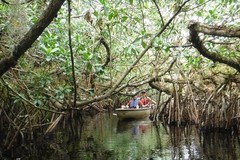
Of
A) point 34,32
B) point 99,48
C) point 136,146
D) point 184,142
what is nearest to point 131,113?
point 184,142

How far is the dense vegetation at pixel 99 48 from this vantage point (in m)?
4.39

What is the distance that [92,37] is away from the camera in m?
6.87

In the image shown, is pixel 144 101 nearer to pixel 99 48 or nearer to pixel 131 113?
pixel 131 113

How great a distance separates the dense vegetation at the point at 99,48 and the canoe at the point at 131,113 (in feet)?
10.6

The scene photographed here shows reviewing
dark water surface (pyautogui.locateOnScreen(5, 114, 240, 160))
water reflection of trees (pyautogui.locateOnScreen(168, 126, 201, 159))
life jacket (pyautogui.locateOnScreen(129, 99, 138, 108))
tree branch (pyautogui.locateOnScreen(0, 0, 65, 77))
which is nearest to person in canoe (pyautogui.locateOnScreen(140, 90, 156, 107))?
life jacket (pyautogui.locateOnScreen(129, 99, 138, 108))

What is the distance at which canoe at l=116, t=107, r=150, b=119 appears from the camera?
1444cm

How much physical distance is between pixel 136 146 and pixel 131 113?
6.15 metres

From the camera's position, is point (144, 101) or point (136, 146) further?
point (144, 101)

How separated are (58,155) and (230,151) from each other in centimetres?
360

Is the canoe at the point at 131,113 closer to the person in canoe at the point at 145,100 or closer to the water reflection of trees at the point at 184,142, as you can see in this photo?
the person in canoe at the point at 145,100

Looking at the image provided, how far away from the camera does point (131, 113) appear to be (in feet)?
47.9

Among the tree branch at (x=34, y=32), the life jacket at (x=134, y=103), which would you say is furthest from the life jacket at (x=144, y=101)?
the tree branch at (x=34, y=32)

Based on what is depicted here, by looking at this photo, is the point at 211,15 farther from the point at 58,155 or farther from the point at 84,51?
the point at 58,155

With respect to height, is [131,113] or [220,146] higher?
[131,113]
